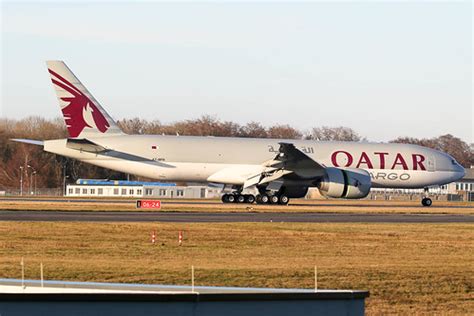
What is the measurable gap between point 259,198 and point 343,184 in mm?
5495

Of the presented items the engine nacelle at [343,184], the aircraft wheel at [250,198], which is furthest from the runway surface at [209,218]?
the aircraft wheel at [250,198]

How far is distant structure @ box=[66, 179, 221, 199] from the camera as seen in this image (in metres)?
99.7

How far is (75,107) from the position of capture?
59.0m

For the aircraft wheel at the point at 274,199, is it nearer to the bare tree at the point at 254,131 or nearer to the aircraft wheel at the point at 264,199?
the aircraft wheel at the point at 264,199

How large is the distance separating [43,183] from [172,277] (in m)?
98.2

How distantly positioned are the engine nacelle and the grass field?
58.0ft

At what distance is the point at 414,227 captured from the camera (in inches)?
1533

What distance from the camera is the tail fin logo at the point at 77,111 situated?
59000mm

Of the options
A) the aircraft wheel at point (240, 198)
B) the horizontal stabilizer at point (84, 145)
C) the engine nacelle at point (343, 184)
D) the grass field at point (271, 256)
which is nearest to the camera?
the grass field at point (271, 256)

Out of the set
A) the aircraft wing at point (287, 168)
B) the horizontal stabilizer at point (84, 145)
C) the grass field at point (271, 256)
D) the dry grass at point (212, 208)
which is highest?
the horizontal stabilizer at point (84, 145)

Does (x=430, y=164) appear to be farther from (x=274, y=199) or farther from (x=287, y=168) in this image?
(x=274, y=199)

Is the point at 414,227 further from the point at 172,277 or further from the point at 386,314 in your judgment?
the point at 386,314

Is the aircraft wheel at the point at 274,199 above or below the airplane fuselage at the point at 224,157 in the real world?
below

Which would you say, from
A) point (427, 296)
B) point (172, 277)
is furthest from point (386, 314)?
point (172, 277)
